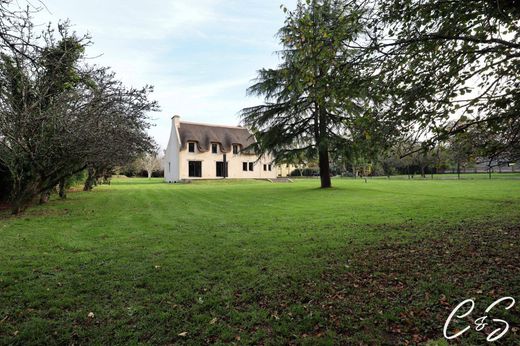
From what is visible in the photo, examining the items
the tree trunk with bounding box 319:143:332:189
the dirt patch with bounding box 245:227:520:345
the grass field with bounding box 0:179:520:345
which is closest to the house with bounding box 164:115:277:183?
the tree trunk with bounding box 319:143:332:189

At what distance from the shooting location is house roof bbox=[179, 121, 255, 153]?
1543 inches

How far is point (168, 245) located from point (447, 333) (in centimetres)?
545

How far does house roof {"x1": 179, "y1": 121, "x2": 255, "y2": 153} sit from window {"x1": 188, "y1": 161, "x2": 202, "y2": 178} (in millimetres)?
1949

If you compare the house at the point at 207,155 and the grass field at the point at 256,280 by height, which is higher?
the house at the point at 207,155

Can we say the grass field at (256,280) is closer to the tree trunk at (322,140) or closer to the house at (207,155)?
the tree trunk at (322,140)

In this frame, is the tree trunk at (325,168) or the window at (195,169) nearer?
the tree trunk at (325,168)

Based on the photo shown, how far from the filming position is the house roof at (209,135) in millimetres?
39188

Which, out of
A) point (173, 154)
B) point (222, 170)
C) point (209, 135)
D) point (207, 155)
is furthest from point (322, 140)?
point (173, 154)

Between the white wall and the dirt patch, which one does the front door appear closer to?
the white wall

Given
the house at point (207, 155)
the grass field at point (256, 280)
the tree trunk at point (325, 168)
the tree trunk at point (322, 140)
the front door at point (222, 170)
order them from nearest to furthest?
the grass field at point (256, 280) < the tree trunk at point (322, 140) < the tree trunk at point (325, 168) < the house at point (207, 155) < the front door at point (222, 170)

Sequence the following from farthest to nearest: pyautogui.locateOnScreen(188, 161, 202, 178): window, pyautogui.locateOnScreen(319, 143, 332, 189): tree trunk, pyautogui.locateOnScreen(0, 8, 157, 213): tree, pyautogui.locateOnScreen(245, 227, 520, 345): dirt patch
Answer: pyautogui.locateOnScreen(188, 161, 202, 178): window < pyautogui.locateOnScreen(319, 143, 332, 189): tree trunk < pyautogui.locateOnScreen(0, 8, 157, 213): tree < pyautogui.locateOnScreen(245, 227, 520, 345): dirt patch

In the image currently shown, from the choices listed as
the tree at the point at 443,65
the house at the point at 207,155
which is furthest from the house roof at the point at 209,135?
the tree at the point at 443,65

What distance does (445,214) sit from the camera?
31.3 ft

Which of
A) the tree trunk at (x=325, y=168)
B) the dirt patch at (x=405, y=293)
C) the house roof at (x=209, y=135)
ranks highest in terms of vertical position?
the house roof at (x=209, y=135)
